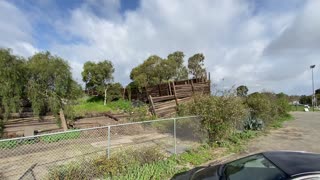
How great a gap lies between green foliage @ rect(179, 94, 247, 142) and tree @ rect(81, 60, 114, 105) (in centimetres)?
1395

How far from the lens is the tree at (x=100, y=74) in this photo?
2109 centimetres

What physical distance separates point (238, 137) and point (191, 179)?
6.86 m

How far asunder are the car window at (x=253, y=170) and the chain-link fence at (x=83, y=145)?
301cm

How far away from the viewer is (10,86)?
8492mm

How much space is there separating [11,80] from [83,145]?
11.8ft

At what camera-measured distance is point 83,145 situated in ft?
27.8

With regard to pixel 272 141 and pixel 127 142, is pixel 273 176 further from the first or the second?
pixel 272 141

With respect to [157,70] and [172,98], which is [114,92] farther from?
[172,98]

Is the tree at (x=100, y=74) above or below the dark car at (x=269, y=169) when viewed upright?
above

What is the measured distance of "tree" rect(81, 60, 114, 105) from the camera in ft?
69.2

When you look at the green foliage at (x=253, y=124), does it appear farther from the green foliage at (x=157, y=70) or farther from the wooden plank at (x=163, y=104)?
the green foliage at (x=157, y=70)

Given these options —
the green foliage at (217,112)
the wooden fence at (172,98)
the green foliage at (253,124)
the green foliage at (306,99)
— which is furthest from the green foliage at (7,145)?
the green foliage at (306,99)

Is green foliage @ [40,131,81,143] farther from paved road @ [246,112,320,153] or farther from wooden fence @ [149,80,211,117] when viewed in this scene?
paved road @ [246,112,320,153]

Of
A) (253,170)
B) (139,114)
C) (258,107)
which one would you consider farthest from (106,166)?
(258,107)
